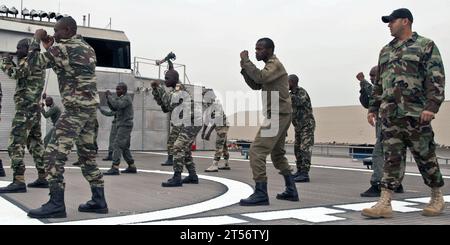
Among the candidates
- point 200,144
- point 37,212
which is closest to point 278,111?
point 37,212

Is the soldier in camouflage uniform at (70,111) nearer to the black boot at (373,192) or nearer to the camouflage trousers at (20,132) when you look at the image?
the camouflage trousers at (20,132)

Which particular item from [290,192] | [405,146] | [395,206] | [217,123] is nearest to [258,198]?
[290,192]

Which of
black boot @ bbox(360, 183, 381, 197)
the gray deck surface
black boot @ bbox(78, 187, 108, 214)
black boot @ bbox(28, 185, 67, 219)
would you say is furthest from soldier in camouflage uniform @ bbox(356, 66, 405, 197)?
black boot @ bbox(28, 185, 67, 219)

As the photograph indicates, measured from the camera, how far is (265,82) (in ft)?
18.1

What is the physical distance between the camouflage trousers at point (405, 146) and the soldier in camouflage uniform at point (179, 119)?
3434mm

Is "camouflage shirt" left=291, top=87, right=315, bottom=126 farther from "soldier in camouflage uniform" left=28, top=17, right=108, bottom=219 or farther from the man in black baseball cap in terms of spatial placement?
"soldier in camouflage uniform" left=28, top=17, right=108, bottom=219

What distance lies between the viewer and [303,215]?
486 centimetres

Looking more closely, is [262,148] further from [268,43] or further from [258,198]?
[268,43]

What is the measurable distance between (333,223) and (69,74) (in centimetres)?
297

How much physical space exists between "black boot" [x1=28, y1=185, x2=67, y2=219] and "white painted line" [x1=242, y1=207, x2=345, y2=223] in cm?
185

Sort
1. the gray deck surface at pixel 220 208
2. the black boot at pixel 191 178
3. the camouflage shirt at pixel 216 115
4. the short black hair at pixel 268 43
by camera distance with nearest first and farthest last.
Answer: the gray deck surface at pixel 220 208
the short black hair at pixel 268 43
the black boot at pixel 191 178
the camouflage shirt at pixel 216 115

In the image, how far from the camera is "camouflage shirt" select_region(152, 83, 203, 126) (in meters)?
7.81

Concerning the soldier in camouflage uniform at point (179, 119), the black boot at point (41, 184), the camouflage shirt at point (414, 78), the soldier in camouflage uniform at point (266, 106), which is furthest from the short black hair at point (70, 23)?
the camouflage shirt at point (414, 78)

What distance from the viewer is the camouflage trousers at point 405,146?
493 cm
